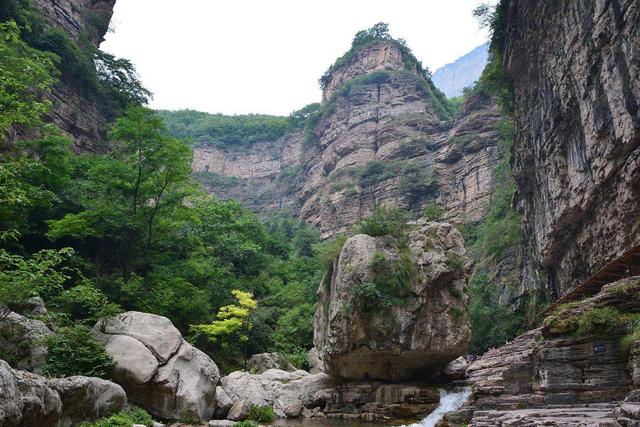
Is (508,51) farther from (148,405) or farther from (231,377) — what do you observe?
(148,405)

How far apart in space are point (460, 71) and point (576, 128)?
607 ft

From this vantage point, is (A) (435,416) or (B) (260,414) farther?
(B) (260,414)

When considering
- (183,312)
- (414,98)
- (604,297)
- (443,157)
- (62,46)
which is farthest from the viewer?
(414,98)

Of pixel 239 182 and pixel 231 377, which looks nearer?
pixel 231 377

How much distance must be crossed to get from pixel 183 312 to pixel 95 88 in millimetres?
19600

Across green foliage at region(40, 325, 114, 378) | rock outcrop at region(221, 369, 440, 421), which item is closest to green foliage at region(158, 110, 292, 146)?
rock outcrop at region(221, 369, 440, 421)

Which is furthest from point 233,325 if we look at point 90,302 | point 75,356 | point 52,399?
point 52,399

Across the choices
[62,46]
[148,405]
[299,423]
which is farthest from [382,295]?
[62,46]

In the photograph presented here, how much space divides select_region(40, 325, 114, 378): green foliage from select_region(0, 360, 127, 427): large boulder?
1515 mm

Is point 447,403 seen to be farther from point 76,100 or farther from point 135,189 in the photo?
point 76,100

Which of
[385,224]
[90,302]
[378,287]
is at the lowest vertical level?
[90,302]

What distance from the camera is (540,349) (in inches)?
434

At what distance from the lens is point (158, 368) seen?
13.3 metres

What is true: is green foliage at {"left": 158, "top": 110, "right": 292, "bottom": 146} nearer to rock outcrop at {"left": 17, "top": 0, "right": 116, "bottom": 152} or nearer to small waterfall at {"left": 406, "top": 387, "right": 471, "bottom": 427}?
rock outcrop at {"left": 17, "top": 0, "right": 116, "bottom": 152}
